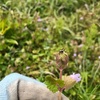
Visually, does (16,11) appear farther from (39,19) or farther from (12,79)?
(12,79)

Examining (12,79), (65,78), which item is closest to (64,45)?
(12,79)

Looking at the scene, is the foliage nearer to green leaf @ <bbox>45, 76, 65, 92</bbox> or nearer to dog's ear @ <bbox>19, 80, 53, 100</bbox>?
dog's ear @ <bbox>19, 80, 53, 100</bbox>

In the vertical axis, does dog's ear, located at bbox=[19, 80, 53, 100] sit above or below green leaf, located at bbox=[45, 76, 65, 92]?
below

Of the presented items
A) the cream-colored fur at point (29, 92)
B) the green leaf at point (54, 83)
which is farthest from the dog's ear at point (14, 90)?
the green leaf at point (54, 83)

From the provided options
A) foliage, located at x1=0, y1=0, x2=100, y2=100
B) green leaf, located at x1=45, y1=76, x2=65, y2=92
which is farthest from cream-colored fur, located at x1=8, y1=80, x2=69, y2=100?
foliage, located at x1=0, y1=0, x2=100, y2=100

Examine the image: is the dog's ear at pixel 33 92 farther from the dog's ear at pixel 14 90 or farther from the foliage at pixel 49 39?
Answer: the foliage at pixel 49 39

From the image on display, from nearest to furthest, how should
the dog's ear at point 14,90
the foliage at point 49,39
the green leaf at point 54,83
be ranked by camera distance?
the green leaf at point 54,83 < the dog's ear at point 14,90 < the foliage at point 49,39
